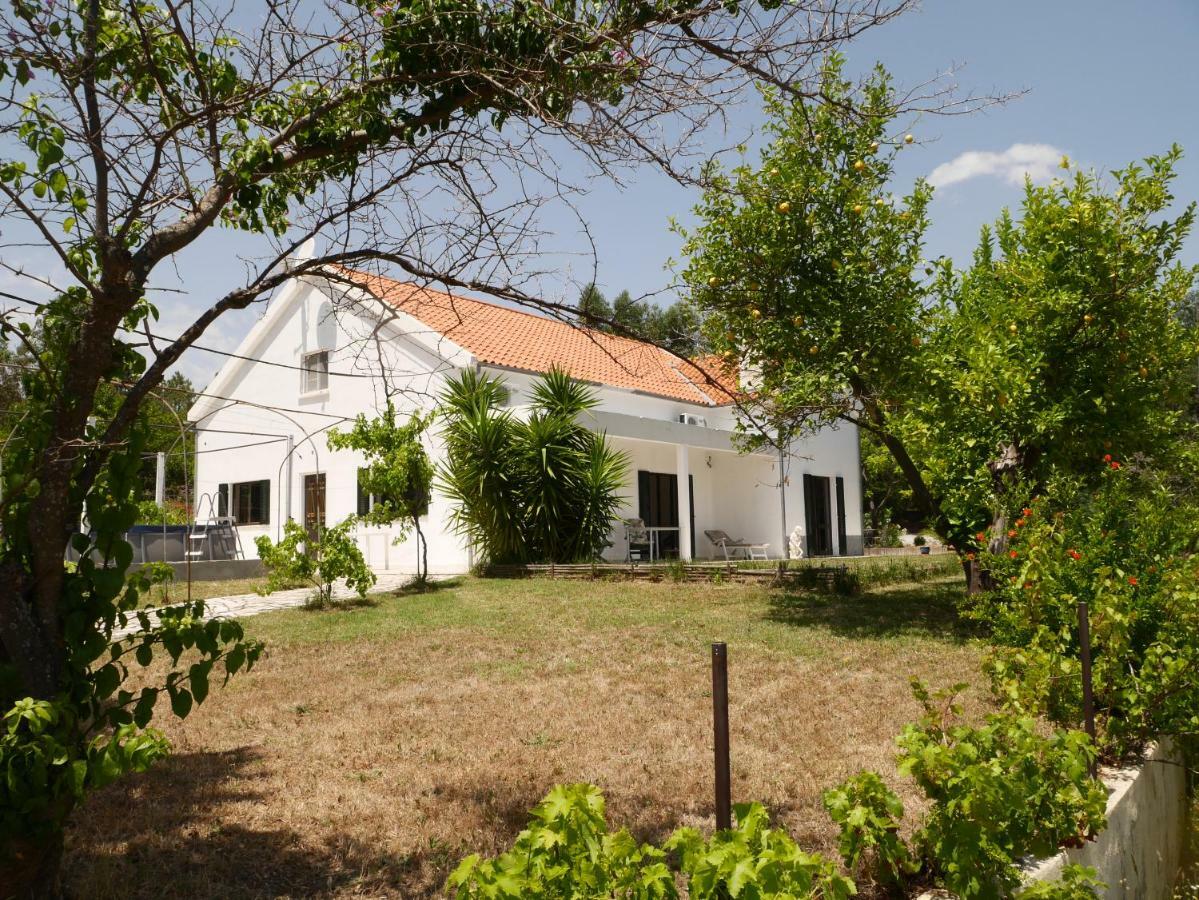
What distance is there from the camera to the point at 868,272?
1012 cm

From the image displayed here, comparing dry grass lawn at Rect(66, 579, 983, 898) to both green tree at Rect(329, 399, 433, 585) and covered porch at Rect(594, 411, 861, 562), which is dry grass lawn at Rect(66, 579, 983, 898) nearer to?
green tree at Rect(329, 399, 433, 585)

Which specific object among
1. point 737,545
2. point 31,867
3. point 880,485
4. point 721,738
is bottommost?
point 31,867

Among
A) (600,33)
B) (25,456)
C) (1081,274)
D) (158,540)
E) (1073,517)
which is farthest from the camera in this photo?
(158,540)

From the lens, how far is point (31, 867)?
2.87 meters

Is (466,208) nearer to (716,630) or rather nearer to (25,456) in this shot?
(25,456)

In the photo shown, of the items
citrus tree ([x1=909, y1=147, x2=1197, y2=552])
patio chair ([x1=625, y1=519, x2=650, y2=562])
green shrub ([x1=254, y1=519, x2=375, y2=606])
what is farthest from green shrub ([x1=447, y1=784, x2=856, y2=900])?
patio chair ([x1=625, y1=519, x2=650, y2=562])

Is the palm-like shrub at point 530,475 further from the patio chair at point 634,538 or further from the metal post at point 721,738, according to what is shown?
the metal post at point 721,738

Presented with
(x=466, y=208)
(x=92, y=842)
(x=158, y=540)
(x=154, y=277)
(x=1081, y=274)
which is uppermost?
(x=1081, y=274)

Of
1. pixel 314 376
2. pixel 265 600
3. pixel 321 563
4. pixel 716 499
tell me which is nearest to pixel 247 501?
pixel 314 376

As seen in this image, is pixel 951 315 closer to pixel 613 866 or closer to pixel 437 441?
pixel 437 441

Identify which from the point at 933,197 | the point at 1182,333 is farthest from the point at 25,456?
the point at 1182,333

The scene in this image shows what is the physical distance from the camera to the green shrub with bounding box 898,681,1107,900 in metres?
2.84

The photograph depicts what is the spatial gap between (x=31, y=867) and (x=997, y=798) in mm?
3241

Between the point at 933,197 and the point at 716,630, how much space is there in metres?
5.71
